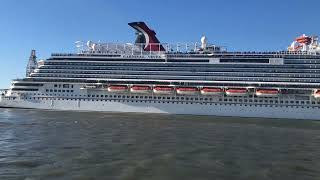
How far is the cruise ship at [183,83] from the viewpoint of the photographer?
6275cm

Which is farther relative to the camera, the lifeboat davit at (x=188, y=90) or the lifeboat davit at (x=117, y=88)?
the lifeboat davit at (x=117, y=88)

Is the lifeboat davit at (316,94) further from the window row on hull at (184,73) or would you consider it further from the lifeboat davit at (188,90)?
the lifeboat davit at (188,90)

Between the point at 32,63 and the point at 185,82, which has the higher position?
the point at 32,63

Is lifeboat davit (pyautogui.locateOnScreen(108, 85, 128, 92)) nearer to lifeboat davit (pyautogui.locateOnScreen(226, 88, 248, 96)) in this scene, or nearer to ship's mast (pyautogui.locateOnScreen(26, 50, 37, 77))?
lifeboat davit (pyautogui.locateOnScreen(226, 88, 248, 96))

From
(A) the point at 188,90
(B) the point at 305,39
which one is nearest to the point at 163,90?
(A) the point at 188,90

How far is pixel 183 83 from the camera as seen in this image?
6625cm

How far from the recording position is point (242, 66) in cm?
6662

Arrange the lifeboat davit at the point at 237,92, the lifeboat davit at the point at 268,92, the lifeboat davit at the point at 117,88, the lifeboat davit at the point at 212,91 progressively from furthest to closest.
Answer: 1. the lifeboat davit at the point at 117,88
2. the lifeboat davit at the point at 212,91
3. the lifeboat davit at the point at 237,92
4. the lifeboat davit at the point at 268,92

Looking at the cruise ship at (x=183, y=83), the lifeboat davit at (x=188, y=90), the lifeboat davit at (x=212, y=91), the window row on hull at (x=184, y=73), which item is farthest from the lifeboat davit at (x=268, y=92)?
the lifeboat davit at (x=188, y=90)

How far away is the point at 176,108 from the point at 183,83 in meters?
4.67

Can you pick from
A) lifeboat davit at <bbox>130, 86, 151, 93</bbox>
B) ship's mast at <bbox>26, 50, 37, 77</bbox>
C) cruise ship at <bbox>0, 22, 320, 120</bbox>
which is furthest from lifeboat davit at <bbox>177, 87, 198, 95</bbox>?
ship's mast at <bbox>26, 50, 37, 77</bbox>

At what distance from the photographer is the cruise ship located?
206ft

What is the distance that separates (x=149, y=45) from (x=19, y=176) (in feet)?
209

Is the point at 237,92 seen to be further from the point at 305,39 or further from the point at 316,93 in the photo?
the point at 305,39
